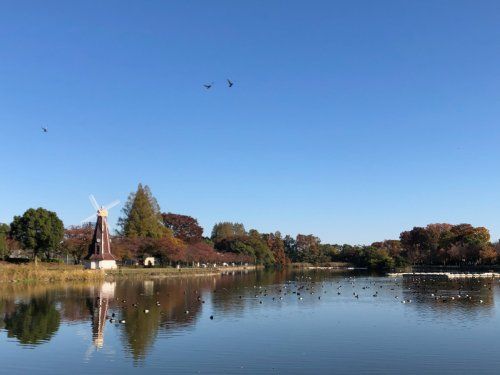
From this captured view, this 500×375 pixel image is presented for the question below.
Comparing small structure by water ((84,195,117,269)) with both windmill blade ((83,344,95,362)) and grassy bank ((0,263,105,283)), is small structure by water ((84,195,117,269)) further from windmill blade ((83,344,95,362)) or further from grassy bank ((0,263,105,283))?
windmill blade ((83,344,95,362))

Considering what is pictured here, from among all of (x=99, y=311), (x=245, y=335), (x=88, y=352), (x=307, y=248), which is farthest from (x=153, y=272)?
(x=307, y=248)

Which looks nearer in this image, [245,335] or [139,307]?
[245,335]

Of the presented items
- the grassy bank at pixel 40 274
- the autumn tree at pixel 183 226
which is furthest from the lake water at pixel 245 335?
the autumn tree at pixel 183 226

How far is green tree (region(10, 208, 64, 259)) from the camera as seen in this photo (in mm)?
66875

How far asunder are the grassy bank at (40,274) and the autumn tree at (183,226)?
4760cm

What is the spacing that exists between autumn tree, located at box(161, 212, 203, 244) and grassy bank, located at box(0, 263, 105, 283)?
4760 centimetres

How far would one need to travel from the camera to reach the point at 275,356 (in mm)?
18953

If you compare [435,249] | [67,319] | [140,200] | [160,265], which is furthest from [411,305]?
[435,249]

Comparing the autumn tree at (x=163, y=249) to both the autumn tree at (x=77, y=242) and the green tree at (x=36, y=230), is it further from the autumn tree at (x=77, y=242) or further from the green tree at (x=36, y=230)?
the green tree at (x=36, y=230)

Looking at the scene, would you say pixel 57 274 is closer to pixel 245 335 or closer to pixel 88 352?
pixel 245 335

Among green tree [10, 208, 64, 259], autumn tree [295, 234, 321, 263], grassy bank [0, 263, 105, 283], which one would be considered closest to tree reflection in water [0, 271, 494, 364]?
grassy bank [0, 263, 105, 283]

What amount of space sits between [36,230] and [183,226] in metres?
43.2

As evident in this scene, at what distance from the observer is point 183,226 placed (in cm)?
10825

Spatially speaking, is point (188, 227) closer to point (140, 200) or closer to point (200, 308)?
point (140, 200)
